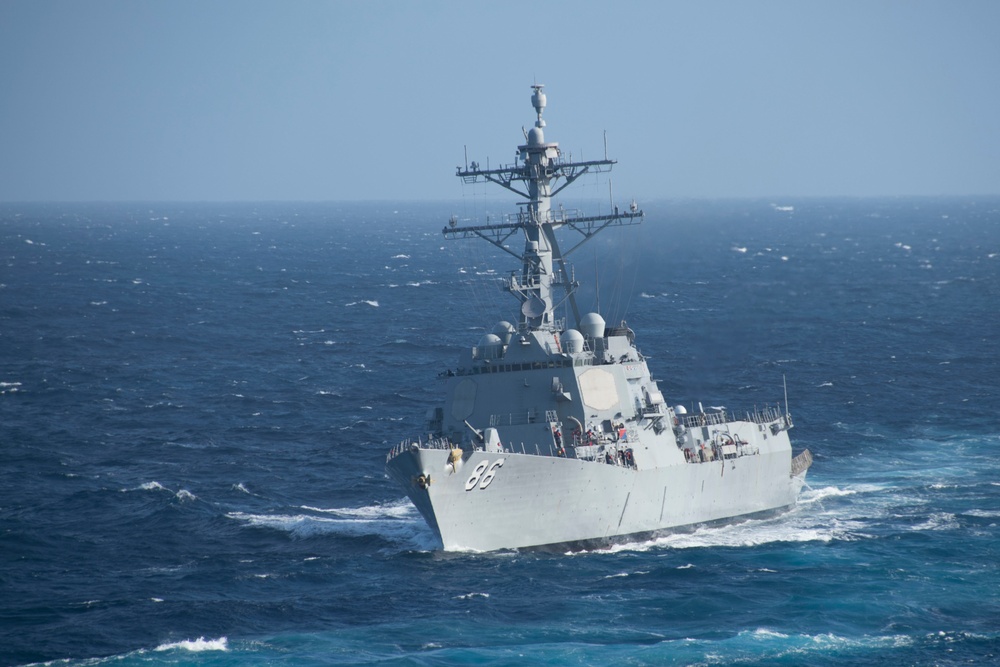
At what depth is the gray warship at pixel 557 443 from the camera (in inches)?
1242

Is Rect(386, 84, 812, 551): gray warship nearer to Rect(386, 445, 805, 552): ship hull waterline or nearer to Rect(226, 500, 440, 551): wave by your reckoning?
Rect(386, 445, 805, 552): ship hull waterline

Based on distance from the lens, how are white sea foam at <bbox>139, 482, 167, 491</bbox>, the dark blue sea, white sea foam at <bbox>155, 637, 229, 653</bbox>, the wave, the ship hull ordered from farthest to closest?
white sea foam at <bbox>139, 482, 167, 491</bbox>
the wave
the ship hull
the dark blue sea
white sea foam at <bbox>155, 637, 229, 653</bbox>

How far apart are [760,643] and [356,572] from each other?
10016mm

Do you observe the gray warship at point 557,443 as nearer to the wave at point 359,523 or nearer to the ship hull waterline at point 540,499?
the ship hull waterline at point 540,499

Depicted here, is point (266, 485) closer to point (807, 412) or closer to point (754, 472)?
point (754, 472)

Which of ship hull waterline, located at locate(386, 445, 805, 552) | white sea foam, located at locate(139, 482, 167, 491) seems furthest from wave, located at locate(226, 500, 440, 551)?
white sea foam, located at locate(139, 482, 167, 491)

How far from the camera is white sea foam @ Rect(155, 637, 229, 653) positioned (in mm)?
25688

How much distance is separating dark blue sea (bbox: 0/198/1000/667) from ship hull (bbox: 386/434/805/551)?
2.27 ft

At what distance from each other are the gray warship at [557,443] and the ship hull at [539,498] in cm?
3

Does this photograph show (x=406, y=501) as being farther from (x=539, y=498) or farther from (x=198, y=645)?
(x=198, y=645)

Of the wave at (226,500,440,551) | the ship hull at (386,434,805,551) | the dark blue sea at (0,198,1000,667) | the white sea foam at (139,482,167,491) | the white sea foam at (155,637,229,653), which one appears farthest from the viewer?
the white sea foam at (139,482,167,491)

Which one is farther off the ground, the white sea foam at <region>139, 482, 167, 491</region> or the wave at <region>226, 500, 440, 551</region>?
the white sea foam at <region>139, 482, 167, 491</region>

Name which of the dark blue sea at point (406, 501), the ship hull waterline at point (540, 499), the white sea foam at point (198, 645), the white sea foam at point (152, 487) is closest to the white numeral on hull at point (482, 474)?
the ship hull waterline at point (540, 499)

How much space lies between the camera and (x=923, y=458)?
142 feet
